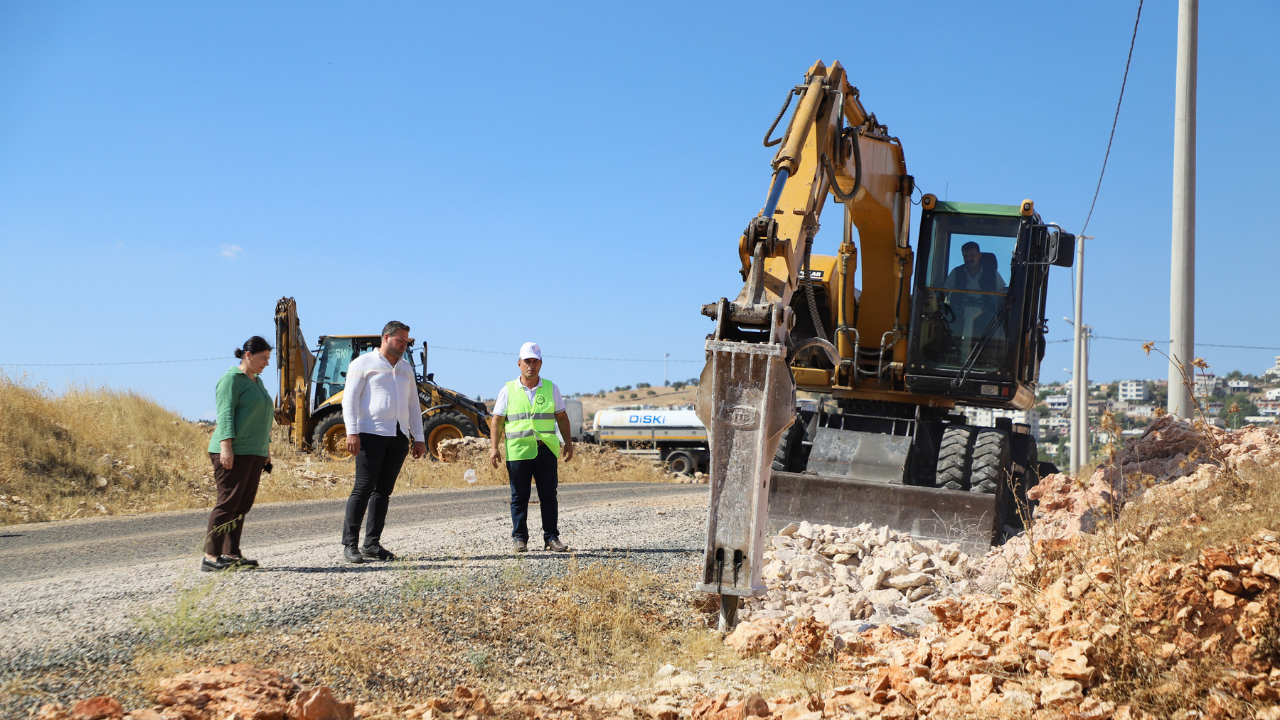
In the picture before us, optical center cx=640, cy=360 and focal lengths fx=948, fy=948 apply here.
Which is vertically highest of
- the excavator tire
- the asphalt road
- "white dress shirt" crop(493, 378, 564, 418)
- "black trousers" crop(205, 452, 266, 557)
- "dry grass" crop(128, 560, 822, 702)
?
"white dress shirt" crop(493, 378, 564, 418)

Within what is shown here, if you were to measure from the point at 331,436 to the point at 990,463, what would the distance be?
15.7 metres

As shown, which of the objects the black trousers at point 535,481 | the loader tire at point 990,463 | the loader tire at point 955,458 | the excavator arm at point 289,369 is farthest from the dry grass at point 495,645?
the excavator arm at point 289,369

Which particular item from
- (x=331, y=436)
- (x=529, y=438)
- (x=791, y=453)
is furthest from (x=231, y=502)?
(x=331, y=436)

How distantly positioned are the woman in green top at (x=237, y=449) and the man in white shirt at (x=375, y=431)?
24.4 inches

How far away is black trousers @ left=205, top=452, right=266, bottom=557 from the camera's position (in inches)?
259

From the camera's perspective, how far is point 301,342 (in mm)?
22062

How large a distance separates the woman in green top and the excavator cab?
6.16 metres

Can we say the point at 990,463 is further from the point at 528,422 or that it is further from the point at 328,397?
the point at 328,397

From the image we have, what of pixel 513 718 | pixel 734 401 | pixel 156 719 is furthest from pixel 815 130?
pixel 156 719

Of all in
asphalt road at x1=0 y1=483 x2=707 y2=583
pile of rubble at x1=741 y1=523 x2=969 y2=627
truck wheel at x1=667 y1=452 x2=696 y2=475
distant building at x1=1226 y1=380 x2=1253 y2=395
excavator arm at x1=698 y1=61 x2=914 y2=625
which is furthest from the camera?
truck wheel at x1=667 y1=452 x2=696 y2=475

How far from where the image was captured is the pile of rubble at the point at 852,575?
6.02 meters

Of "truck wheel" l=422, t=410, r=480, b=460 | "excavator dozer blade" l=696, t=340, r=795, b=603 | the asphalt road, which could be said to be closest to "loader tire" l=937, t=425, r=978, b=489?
"excavator dozer blade" l=696, t=340, r=795, b=603

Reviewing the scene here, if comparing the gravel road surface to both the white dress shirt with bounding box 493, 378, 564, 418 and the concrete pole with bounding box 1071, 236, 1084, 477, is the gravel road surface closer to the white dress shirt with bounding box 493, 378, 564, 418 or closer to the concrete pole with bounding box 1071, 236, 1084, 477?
the white dress shirt with bounding box 493, 378, 564, 418

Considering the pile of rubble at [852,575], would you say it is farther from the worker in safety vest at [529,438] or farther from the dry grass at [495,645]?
the worker in safety vest at [529,438]
